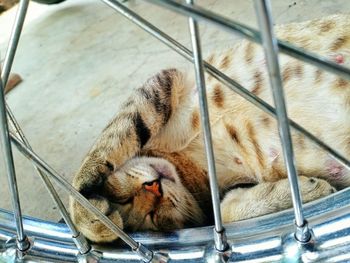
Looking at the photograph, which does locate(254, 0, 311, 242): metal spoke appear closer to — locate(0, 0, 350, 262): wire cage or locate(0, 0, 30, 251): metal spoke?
locate(0, 0, 350, 262): wire cage

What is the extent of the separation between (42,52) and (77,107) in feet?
2.07

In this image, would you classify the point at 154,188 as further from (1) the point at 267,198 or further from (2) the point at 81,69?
(2) the point at 81,69

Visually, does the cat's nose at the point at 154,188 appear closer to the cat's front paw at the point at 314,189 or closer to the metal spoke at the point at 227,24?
the cat's front paw at the point at 314,189

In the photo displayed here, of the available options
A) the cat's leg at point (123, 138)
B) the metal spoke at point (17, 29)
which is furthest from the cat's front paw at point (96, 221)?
the metal spoke at point (17, 29)

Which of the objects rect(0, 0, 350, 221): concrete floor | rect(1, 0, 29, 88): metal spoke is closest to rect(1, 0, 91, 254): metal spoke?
rect(1, 0, 29, 88): metal spoke

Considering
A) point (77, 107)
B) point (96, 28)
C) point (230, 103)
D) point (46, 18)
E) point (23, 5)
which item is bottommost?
point (23, 5)

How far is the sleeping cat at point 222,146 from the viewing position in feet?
3.54

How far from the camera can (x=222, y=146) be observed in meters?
1.26

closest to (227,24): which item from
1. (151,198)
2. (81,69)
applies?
(151,198)

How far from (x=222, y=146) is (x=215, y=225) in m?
0.55

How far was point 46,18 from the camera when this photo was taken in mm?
2863

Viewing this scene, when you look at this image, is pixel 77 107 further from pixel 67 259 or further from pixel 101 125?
pixel 67 259

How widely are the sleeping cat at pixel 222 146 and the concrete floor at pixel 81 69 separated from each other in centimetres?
43

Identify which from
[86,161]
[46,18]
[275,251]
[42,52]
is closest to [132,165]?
[86,161]
